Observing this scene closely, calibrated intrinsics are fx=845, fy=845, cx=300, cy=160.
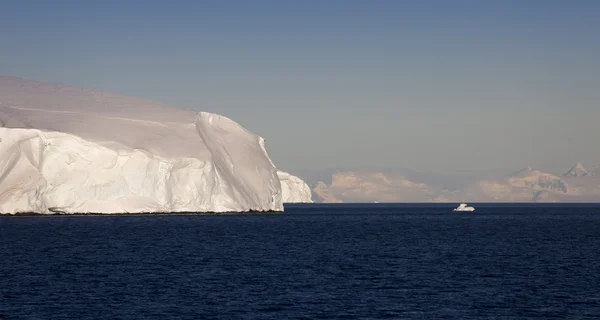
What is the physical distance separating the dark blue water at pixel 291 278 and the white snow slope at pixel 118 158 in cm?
2146

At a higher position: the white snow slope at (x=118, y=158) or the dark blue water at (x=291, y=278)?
the white snow slope at (x=118, y=158)

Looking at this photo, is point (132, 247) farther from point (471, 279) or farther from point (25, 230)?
point (471, 279)

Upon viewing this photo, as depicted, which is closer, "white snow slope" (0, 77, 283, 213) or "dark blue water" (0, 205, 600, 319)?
"dark blue water" (0, 205, 600, 319)

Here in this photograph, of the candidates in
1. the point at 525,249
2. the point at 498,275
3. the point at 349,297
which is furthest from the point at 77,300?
the point at 525,249

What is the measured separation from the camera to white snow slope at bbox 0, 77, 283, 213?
3388 inches

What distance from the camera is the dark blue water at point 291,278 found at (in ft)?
99.2

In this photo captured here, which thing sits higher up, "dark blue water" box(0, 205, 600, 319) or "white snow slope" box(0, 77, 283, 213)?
"white snow slope" box(0, 77, 283, 213)

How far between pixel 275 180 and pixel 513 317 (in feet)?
282

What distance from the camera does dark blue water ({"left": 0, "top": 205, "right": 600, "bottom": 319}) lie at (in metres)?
30.2

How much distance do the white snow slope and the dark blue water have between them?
2146 cm

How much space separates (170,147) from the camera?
95.4 metres

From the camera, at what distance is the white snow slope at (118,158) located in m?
86.1

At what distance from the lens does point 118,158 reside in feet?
295

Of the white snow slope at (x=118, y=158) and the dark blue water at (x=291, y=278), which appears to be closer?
the dark blue water at (x=291, y=278)
